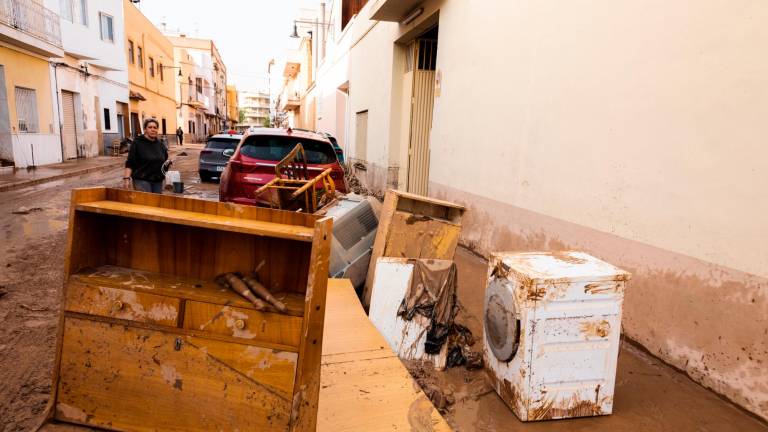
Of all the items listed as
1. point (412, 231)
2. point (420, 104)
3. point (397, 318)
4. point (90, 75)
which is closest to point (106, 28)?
point (90, 75)

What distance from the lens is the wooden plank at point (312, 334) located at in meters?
1.87

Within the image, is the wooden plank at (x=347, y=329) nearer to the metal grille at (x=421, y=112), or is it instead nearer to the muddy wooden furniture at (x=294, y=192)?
the muddy wooden furniture at (x=294, y=192)

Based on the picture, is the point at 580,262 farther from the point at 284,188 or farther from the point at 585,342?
the point at 284,188

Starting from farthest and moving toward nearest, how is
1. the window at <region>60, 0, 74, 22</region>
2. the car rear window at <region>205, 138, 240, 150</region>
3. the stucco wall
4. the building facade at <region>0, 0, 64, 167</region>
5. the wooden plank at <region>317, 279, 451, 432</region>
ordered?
the window at <region>60, 0, 74, 22</region>, the building facade at <region>0, 0, 64, 167</region>, the car rear window at <region>205, 138, 240, 150</region>, the stucco wall, the wooden plank at <region>317, 279, 451, 432</region>

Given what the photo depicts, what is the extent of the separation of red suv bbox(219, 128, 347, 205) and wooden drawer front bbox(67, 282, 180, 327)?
11.9 ft

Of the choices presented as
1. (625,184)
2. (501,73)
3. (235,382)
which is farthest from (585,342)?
(501,73)

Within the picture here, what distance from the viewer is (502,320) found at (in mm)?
2717

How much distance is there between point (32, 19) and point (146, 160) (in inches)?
530

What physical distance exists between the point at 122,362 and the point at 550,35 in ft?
15.8

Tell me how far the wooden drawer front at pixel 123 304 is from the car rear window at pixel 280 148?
4133 mm

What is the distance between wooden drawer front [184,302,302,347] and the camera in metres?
2.00

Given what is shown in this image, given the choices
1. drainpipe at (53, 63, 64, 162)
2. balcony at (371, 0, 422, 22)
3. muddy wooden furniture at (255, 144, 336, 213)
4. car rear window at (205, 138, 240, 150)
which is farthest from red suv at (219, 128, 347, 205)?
drainpipe at (53, 63, 64, 162)

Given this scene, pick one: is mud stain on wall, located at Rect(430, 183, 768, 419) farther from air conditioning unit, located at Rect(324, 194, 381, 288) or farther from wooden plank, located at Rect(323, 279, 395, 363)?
air conditioning unit, located at Rect(324, 194, 381, 288)

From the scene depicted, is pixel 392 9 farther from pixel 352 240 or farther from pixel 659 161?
pixel 659 161
